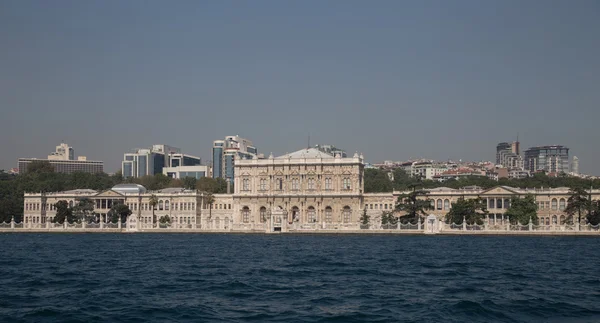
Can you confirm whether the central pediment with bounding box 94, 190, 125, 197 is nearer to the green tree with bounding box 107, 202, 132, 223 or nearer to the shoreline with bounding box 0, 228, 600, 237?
the green tree with bounding box 107, 202, 132, 223

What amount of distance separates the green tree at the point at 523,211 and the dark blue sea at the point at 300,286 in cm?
3079

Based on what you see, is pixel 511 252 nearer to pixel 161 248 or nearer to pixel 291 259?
pixel 291 259

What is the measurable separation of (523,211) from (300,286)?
171 feet

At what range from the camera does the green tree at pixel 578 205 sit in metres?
75.6

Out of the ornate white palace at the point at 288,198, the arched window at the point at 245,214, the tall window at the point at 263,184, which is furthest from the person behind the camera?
the tall window at the point at 263,184

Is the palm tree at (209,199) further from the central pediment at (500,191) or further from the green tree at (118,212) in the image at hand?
the central pediment at (500,191)

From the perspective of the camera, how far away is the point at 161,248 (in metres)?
50.8

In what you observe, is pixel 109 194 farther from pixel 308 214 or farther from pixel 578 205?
pixel 578 205

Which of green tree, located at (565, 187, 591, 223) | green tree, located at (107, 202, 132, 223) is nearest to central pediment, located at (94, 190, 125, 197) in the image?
green tree, located at (107, 202, 132, 223)

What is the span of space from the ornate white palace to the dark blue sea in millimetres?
41324

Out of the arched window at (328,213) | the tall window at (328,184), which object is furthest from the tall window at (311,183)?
→ the arched window at (328,213)

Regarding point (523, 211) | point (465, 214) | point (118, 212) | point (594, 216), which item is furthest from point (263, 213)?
point (594, 216)

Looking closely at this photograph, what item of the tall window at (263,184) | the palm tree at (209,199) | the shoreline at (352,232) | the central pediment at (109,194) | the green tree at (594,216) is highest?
the tall window at (263,184)

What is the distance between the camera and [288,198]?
307 ft
